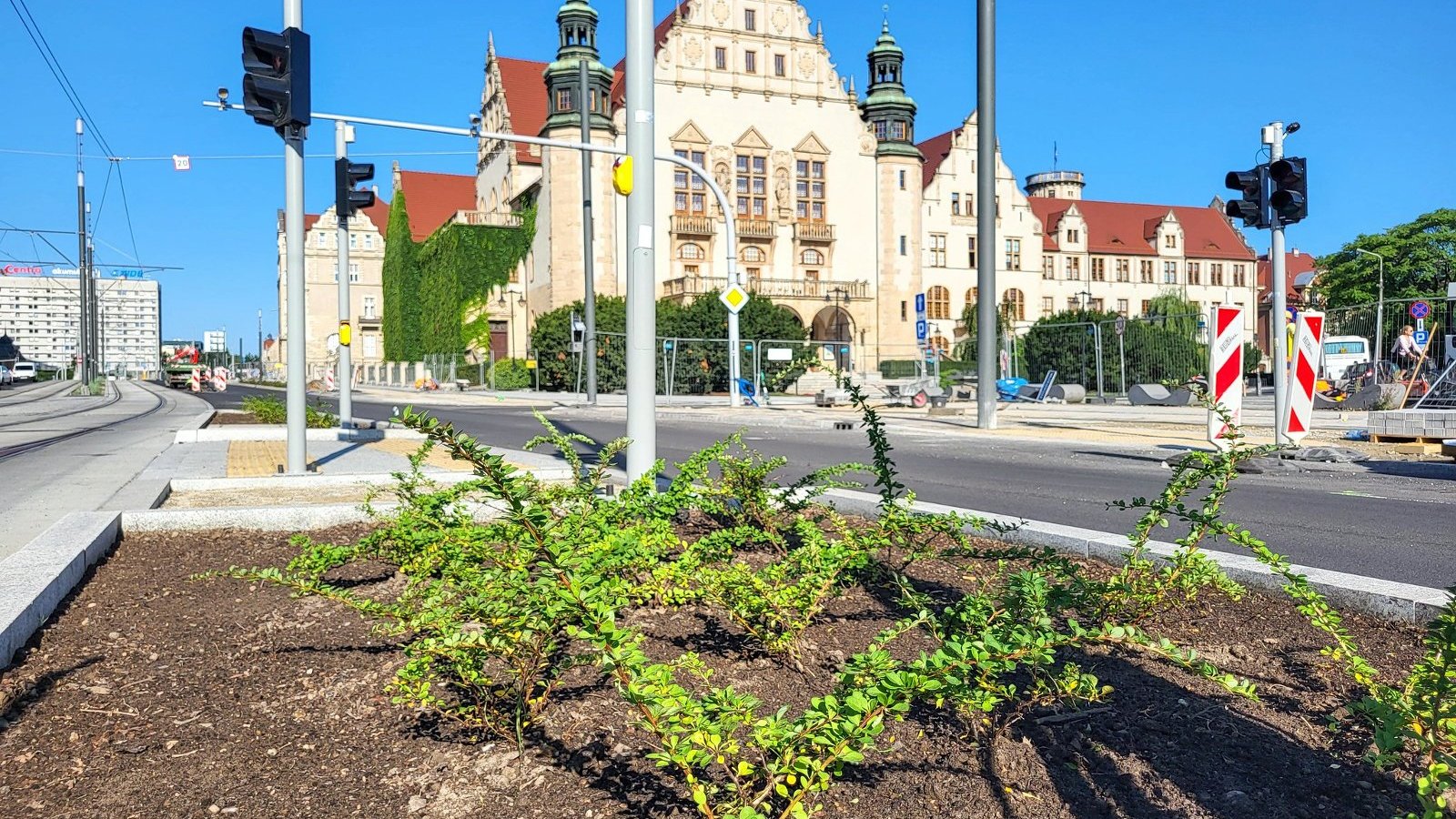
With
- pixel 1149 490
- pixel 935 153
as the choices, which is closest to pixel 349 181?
pixel 1149 490

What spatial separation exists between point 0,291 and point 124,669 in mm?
138847

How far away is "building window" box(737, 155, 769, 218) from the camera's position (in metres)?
53.2

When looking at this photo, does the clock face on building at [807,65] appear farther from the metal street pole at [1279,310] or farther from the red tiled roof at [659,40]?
the metal street pole at [1279,310]

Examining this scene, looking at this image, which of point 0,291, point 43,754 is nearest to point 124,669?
point 43,754

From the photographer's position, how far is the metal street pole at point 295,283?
902 centimetres

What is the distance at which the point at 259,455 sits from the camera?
1173cm

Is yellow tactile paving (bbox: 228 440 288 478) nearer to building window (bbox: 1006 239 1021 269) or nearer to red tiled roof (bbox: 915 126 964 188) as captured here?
red tiled roof (bbox: 915 126 964 188)

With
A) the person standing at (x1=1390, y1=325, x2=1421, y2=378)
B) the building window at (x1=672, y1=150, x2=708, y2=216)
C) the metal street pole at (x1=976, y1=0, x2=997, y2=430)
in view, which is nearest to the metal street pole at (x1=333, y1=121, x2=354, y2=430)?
the metal street pole at (x1=976, y1=0, x2=997, y2=430)

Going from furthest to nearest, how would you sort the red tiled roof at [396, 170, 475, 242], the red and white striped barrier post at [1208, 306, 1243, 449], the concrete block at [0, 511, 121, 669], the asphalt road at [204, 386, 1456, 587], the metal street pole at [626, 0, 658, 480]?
1. the red tiled roof at [396, 170, 475, 242]
2. the red and white striped barrier post at [1208, 306, 1243, 449]
3. the metal street pole at [626, 0, 658, 480]
4. the asphalt road at [204, 386, 1456, 587]
5. the concrete block at [0, 511, 121, 669]

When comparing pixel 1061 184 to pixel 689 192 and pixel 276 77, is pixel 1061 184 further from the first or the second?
pixel 276 77

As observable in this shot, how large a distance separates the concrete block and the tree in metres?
74.4

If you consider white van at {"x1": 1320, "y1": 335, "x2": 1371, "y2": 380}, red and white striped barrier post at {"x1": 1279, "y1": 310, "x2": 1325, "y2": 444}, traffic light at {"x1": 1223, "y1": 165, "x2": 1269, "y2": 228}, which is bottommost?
red and white striped barrier post at {"x1": 1279, "y1": 310, "x2": 1325, "y2": 444}

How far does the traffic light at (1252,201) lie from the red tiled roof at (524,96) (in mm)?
47075

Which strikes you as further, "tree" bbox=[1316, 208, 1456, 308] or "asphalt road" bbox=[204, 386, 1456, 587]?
"tree" bbox=[1316, 208, 1456, 308]
